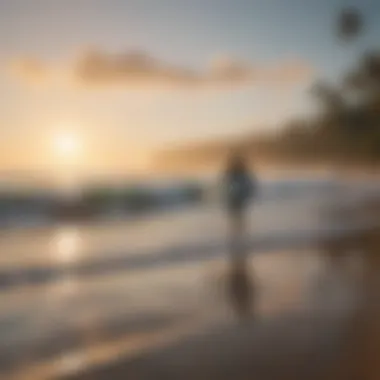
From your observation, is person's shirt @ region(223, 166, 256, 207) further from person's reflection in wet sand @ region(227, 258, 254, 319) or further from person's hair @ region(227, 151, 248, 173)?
person's reflection in wet sand @ region(227, 258, 254, 319)

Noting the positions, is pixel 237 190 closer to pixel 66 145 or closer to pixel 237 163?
pixel 237 163

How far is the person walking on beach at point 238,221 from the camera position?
130 centimetres

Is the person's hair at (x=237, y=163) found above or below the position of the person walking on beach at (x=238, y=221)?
above

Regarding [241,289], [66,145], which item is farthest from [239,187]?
[66,145]

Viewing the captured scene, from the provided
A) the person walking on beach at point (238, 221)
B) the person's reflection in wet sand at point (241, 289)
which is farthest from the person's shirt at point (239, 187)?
the person's reflection in wet sand at point (241, 289)

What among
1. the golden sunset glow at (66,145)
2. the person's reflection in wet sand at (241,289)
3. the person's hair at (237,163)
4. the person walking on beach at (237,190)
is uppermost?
the golden sunset glow at (66,145)

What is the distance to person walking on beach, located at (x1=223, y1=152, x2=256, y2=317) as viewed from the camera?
4.26 ft

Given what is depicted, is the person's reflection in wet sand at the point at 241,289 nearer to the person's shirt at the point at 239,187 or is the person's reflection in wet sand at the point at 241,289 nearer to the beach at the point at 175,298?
the beach at the point at 175,298

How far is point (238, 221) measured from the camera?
135 centimetres

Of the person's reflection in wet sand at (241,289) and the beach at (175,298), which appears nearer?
the beach at (175,298)

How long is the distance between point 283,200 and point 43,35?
0.57m

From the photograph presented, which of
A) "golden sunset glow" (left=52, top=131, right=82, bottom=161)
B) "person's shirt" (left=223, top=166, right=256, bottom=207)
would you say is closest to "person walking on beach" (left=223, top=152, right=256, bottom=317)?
"person's shirt" (left=223, top=166, right=256, bottom=207)

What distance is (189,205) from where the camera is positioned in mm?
1279

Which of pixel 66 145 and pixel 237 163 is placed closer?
pixel 66 145
